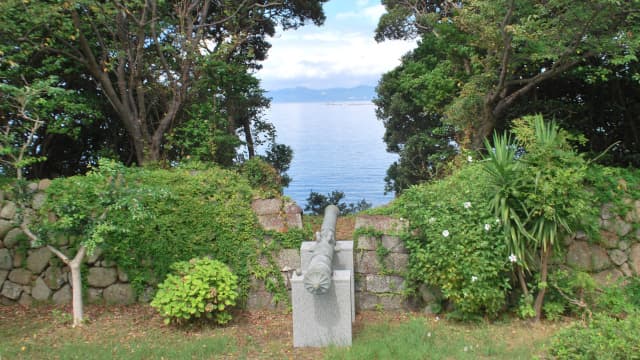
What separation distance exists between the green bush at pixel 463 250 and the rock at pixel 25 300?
14.8 feet

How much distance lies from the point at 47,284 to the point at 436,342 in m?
4.54

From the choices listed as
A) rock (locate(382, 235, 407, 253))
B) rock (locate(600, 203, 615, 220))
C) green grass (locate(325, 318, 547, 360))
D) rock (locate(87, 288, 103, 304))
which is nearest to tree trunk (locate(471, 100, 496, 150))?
rock (locate(600, 203, 615, 220))

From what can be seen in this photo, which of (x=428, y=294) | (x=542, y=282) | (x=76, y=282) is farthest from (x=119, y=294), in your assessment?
(x=542, y=282)

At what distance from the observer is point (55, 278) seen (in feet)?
19.4

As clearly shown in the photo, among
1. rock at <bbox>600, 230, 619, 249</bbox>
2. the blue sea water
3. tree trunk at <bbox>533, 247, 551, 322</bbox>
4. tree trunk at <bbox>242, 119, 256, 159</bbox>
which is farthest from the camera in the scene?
the blue sea water

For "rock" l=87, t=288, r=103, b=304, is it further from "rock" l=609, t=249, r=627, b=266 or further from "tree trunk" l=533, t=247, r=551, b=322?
"rock" l=609, t=249, r=627, b=266

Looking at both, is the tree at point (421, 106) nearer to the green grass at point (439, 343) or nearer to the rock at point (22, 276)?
the green grass at point (439, 343)

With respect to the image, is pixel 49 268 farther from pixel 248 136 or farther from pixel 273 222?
pixel 248 136

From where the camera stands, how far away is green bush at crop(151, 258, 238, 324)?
16.5 ft

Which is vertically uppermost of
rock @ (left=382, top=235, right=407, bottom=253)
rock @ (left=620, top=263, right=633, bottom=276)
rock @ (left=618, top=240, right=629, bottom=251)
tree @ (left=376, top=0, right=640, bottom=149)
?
tree @ (left=376, top=0, right=640, bottom=149)

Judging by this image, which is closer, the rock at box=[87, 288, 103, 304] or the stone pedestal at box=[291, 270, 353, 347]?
the stone pedestal at box=[291, 270, 353, 347]

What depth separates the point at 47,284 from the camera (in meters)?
5.91

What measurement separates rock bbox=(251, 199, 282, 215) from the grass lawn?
1167 mm

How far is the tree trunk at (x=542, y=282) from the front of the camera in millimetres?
5016
